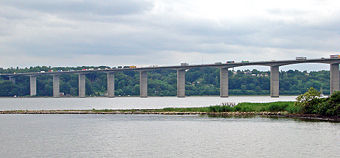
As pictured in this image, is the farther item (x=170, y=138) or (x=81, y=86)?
(x=81, y=86)

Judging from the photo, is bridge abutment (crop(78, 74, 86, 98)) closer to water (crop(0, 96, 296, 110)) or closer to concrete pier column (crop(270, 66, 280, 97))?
water (crop(0, 96, 296, 110))

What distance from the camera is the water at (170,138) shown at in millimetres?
44500

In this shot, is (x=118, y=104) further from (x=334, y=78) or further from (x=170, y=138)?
(x=170, y=138)

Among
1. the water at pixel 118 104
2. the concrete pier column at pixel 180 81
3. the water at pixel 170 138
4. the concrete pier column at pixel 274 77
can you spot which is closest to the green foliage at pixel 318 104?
the water at pixel 170 138

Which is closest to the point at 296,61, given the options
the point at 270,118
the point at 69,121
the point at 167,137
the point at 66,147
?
Result: the point at 270,118

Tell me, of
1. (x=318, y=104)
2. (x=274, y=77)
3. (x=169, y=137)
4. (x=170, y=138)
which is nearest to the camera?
(x=170, y=138)

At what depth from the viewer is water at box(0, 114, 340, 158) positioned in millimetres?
44500

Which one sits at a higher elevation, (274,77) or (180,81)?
(274,77)

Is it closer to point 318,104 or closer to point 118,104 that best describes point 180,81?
point 118,104

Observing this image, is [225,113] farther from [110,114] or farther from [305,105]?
[110,114]

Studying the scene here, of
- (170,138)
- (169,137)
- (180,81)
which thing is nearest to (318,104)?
(169,137)

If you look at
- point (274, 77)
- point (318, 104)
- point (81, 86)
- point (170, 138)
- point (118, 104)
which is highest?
point (274, 77)

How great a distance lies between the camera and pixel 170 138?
54.4 metres

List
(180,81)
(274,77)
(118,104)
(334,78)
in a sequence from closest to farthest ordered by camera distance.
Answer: (334,78)
(118,104)
(274,77)
(180,81)
